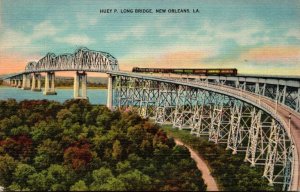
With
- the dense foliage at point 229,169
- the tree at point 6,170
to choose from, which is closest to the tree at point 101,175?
the tree at point 6,170

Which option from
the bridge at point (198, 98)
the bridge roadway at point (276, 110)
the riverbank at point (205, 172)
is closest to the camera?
the bridge roadway at point (276, 110)

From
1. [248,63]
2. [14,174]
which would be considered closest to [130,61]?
[248,63]

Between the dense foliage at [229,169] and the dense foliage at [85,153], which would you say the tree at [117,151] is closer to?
the dense foliage at [85,153]

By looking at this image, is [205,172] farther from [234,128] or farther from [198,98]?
[198,98]

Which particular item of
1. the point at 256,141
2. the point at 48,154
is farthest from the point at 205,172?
the point at 48,154

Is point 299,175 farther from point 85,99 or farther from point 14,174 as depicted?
point 85,99

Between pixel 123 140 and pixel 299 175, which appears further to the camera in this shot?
pixel 123 140
